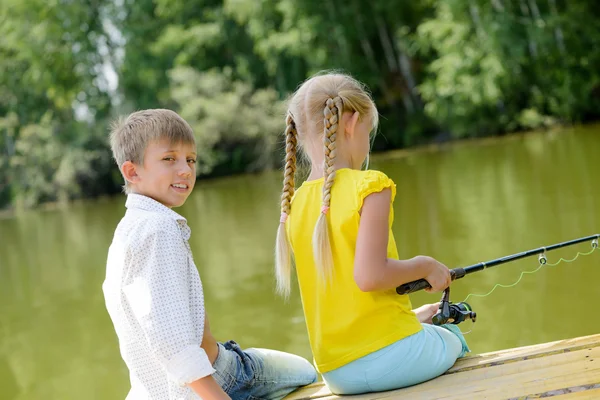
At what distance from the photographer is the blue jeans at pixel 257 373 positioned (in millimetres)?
2383

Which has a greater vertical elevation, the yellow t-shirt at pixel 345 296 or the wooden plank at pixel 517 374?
the yellow t-shirt at pixel 345 296

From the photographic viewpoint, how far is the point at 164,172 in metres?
2.26

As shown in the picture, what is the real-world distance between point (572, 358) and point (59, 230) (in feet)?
44.1

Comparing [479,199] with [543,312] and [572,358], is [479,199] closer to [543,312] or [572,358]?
[543,312]

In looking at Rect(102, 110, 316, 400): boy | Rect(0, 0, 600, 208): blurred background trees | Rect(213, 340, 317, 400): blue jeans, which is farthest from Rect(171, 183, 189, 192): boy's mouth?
Rect(0, 0, 600, 208): blurred background trees

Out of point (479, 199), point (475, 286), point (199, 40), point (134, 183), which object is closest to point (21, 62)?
point (199, 40)

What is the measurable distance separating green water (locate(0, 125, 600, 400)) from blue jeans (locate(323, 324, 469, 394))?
1.60 metres

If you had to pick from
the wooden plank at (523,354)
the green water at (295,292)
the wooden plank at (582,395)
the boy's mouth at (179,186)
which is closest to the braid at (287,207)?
the boy's mouth at (179,186)

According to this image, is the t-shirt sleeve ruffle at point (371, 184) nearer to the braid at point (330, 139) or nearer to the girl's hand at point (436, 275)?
the braid at point (330, 139)

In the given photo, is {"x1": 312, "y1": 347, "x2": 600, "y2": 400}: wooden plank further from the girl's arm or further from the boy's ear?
the boy's ear

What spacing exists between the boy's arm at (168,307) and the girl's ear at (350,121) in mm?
569

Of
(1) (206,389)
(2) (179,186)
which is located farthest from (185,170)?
(1) (206,389)

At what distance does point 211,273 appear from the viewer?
710 centimetres

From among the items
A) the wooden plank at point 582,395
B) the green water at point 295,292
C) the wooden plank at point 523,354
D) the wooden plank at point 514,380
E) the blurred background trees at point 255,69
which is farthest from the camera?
the blurred background trees at point 255,69
